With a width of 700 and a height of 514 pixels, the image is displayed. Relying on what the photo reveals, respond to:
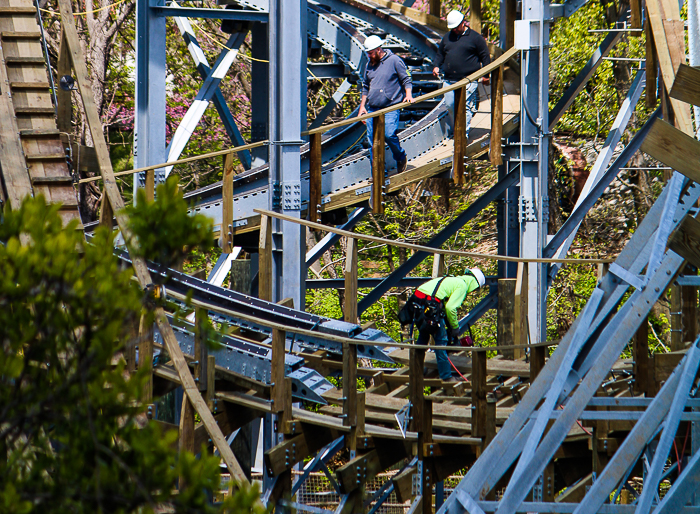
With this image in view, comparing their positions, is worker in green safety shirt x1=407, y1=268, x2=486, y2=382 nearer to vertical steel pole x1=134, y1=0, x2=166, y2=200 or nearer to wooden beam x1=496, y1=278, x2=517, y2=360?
wooden beam x1=496, y1=278, x2=517, y2=360

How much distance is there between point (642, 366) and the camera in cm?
834

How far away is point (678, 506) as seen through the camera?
605 centimetres

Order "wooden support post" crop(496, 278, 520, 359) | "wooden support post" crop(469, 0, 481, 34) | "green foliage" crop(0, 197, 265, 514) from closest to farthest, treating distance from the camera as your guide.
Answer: "green foliage" crop(0, 197, 265, 514)
"wooden support post" crop(496, 278, 520, 359)
"wooden support post" crop(469, 0, 481, 34)

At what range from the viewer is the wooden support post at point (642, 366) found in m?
8.27

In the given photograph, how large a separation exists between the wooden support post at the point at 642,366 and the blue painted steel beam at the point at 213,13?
6.16 meters

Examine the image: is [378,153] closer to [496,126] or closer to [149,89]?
[496,126]

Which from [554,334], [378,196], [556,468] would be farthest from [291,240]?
[554,334]

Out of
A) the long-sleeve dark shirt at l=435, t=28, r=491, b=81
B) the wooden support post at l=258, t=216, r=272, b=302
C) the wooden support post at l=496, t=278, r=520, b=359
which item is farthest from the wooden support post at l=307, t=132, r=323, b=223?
the long-sleeve dark shirt at l=435, t=28, r=491, b=81

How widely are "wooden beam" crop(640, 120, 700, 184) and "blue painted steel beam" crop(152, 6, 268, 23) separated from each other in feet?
22.8

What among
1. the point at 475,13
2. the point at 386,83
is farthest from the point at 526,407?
the point at 475,13

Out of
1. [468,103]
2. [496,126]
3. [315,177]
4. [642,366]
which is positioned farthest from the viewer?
[468,103]

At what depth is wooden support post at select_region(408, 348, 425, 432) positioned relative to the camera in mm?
7797

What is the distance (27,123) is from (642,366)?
18.2 feet

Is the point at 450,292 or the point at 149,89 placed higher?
the point at 149,89
